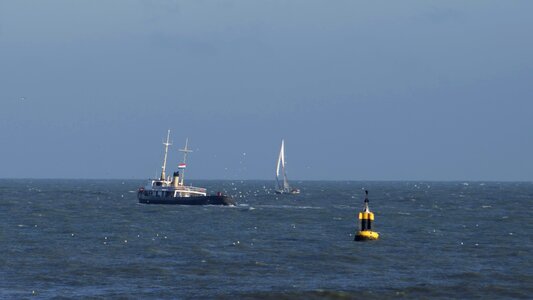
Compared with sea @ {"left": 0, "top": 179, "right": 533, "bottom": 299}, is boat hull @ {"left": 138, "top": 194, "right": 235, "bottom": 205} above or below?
above

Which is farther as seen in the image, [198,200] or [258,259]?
[198,200]

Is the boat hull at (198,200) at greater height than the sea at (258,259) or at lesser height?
greater

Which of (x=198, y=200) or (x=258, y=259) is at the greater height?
(x=198, y=200)

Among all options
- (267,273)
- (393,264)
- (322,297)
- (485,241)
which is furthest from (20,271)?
(485,241)

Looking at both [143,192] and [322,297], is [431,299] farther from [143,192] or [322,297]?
[143,192]

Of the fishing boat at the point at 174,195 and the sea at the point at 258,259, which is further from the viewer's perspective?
the fishing boat at the point at 174,195

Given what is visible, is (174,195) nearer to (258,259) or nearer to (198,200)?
A: (198,200)

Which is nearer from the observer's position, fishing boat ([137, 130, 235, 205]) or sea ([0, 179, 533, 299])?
sea ([0, 179, 533, 299])

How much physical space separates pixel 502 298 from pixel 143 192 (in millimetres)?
104550

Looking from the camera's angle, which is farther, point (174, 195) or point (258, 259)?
point (174, 195)

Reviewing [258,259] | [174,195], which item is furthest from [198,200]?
[258,259]

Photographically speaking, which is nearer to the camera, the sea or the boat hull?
the sea

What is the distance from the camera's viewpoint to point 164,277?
191 feet

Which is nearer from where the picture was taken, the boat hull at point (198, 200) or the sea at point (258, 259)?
the sea at point (258, 259)
